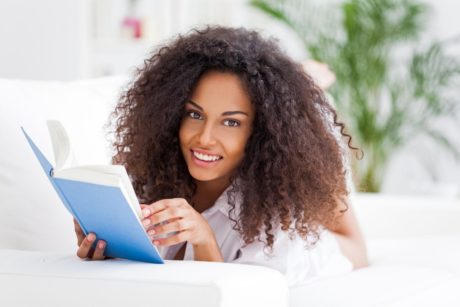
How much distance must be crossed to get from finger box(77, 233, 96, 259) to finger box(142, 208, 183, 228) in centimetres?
11

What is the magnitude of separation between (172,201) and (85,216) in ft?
0.50

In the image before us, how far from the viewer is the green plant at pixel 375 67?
15.2 ft

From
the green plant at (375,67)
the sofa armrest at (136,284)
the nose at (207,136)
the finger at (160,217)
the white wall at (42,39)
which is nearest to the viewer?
the sofa armrest at (136,284)

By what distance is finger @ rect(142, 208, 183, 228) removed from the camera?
1570mm

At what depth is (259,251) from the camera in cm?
188

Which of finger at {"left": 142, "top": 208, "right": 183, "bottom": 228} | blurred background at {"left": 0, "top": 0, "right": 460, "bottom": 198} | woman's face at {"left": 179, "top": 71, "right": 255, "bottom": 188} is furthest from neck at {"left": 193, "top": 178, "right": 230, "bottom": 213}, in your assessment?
blurred background at {"left": 0, "top": 0, "right": 460, "bottom": 198}

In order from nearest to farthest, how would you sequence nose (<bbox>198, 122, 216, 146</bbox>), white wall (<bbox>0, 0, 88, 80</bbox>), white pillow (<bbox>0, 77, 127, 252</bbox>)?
nose (<bbox>198, 122, 216, 146</bbox>) < white pillow (<bbox>0, 77, 127, 252</bbox>) < white wall (<bbox>0, 0, 88, 80</bbox>)

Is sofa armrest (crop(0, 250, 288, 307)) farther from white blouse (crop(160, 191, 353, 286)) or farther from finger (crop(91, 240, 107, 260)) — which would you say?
white blouse (crop(160, 191, 353, 286))

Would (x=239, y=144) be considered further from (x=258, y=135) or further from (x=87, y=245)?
(x=87, y=245)

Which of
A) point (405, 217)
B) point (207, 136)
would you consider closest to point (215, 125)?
point (207, 136)

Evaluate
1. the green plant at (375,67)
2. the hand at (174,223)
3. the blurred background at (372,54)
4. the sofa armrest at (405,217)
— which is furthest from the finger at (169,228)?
the green plant at (375,67)

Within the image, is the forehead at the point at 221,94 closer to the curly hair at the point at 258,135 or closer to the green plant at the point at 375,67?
the curly hair at the point at 258,135

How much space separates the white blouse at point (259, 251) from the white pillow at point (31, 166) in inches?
9.2

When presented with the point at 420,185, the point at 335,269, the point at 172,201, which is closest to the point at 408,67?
the point at 420,185
